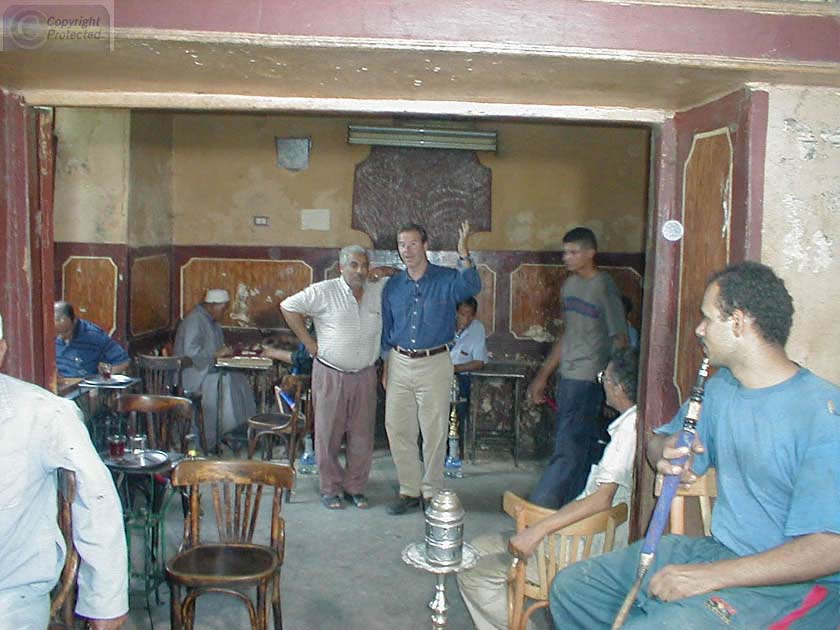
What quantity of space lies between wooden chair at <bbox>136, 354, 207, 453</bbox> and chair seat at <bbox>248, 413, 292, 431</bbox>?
0.51m

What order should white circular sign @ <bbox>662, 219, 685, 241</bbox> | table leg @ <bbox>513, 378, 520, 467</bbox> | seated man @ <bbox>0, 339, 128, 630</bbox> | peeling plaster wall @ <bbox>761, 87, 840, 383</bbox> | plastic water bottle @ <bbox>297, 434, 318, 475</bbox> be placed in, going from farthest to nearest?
table leg @ <bbox>513, 378, 520, 467</bbox> < plastic water bottle @ <bbox>297, 434, 318, 475</bbox> < white circular sign @ <bbox>662, 219, 685, 241</bbox> < peeling plaster wall @ <bbox>761, 87, 840, 383</bbox> < seated man @ <bbox>0, 339, 128, 630</bbox>

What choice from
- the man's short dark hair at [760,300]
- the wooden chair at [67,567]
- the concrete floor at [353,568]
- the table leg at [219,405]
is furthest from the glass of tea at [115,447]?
the man's short dark hair at [760,300]

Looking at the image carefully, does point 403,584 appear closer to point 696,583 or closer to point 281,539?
point 281,539

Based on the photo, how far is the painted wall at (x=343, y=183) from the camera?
26.1 ft

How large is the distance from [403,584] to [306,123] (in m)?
4.71

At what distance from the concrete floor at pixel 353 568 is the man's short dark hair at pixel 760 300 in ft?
7.25

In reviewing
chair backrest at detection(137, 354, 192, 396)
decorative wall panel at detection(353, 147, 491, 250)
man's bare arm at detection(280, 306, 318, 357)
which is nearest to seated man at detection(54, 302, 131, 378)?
chair backrest at detection(137, 354, 192, 396)

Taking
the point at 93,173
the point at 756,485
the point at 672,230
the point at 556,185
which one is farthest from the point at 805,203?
the point at 93,173

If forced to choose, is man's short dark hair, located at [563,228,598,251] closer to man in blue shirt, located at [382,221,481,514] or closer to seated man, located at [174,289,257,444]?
man in blue shirt, located at [382,221,481,514]

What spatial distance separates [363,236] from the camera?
8.00 metres

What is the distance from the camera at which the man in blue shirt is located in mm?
5496

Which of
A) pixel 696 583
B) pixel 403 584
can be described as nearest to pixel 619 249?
pixel 403 584

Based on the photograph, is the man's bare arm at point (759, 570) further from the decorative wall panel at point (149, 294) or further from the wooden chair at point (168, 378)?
the decorative wall panel at point (149, 294)

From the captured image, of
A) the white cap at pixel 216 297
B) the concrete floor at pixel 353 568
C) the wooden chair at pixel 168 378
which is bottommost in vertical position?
the concrete floor at pixel 353 568
